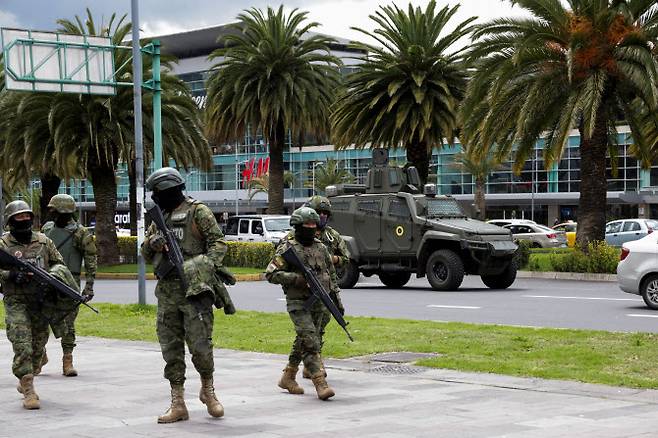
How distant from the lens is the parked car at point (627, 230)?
39500 millimetres

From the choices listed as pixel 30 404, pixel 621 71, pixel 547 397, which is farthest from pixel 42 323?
pixel 621 71

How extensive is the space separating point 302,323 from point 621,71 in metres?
18.9

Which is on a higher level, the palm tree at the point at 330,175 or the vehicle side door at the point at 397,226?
the palm tree at the point at 330,175

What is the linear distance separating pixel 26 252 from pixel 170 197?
1952 millimetres

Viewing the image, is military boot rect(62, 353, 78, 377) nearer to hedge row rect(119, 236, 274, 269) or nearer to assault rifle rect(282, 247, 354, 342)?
assault rifle rect(282, 247, 354, 342)

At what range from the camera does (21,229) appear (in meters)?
9.24

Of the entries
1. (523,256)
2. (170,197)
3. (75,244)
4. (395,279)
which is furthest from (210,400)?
(523,256)

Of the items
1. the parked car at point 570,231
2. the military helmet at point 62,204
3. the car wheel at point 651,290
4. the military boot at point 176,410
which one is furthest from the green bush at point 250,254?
the military boot at point 176,410

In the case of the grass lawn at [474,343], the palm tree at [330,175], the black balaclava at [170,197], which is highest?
the palm tree at [330,175]

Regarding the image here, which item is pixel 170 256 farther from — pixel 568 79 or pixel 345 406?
pixel 568 79

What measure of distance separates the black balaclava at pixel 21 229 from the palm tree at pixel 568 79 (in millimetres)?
17744

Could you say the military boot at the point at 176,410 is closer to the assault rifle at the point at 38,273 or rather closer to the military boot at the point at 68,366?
the assault rifle at the point at 38,273

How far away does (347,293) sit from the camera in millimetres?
23609

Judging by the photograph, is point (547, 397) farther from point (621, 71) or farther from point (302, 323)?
point (621, 71)
